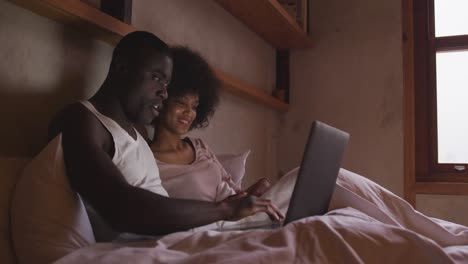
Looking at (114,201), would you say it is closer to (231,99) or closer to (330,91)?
(231,99)

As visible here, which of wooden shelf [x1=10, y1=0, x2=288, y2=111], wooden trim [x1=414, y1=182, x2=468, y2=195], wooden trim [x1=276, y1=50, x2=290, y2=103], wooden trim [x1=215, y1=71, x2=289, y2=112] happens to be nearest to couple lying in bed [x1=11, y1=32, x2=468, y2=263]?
wooden shelf [x1=10, y1=0, x2=288, y2=111]

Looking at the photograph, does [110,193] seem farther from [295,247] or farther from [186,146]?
[186,146]

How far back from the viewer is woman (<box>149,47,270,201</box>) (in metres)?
1.35

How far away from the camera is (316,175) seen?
1055 millimetres

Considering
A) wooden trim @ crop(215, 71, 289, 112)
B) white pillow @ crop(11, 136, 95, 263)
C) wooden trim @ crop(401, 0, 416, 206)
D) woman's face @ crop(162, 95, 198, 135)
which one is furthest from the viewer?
wooden trim @ crop(401, 0, 416, 206)

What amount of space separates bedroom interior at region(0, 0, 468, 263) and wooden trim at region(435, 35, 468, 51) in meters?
0.19

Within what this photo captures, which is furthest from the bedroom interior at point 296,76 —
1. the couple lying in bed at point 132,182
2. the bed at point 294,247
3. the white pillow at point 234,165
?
the bed at point 294,247

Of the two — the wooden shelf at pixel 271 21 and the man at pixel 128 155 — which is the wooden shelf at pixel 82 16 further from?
the wooden shelf at pixel 271 21

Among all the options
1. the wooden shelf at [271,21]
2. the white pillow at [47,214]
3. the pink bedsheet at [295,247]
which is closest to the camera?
the pink bedsheet at [295,247]

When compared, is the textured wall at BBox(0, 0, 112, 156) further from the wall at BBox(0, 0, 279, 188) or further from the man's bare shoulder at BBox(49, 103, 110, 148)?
the man's bare shoulder at BBox(49, 103, 110, 148)

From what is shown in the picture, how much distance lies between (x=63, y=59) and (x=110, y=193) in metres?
0.48

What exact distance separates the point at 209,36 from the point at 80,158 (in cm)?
119

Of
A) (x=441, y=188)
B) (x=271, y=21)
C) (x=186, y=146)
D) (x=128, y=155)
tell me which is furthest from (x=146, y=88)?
(x=441, y=188)

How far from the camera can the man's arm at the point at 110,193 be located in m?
0.84
